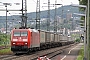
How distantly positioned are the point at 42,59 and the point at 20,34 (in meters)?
21.6

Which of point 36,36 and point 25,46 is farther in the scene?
point 36,36

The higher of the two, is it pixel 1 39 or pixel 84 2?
pixel 84 2

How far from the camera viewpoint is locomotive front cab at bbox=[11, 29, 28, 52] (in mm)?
39925

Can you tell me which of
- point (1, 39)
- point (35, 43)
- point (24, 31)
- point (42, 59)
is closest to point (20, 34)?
point (24, 31)

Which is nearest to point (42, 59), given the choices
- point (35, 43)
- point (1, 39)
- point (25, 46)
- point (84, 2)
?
point (25, 46)

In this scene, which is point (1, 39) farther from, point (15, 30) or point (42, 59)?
point (42, 59)

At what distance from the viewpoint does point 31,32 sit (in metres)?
41.0

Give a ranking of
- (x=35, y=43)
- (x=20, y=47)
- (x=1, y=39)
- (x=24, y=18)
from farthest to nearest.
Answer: (x=1, y=39) < (x=24, y=18) < (x=35, y=43) < (x=20, y=47)

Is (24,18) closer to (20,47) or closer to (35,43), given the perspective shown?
(35,43)

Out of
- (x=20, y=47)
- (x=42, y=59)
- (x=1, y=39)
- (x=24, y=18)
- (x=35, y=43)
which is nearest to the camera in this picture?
(x=42, y=59)

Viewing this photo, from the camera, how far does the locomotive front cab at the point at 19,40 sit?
3992 centimetres

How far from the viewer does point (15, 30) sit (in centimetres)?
4112

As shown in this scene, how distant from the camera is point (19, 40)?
40.3 m

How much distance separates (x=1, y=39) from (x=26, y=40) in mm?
53763
